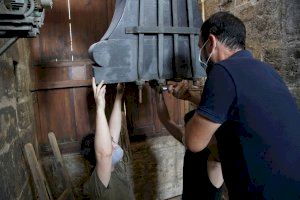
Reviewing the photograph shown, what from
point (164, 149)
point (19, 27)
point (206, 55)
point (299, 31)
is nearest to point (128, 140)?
point (164, 149)

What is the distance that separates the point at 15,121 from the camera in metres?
1.65

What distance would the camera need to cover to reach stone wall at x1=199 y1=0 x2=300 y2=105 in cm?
162

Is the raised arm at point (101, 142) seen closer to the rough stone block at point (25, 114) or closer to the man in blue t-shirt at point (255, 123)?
the man in blue t-shirt at point (255, 123)

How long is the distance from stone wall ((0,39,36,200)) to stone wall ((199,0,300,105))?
1529mm

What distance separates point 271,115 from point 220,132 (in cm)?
21

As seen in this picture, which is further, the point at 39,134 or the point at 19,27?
the point at 39,134

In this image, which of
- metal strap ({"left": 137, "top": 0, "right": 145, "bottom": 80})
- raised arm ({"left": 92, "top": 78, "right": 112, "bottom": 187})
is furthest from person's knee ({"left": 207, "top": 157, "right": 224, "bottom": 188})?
metal strap ({"left": 137, "top": 0, "right": 145, "bottom": 80})

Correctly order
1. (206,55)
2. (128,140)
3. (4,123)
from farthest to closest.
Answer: (128,140) < (4,123) < (206,55)

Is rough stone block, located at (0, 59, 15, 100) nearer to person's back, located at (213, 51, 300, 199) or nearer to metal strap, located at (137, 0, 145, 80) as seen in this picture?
metal strap, located at (137, 0, 145, 80)

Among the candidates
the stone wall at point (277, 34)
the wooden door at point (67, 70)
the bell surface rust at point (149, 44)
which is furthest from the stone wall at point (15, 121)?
the stone wall at point (277, 34)

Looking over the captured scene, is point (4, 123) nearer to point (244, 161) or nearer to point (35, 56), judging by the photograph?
point (35, 56)

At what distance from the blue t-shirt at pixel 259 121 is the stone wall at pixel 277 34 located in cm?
71

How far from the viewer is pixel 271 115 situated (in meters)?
1.00

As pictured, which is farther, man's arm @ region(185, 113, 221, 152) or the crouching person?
the crouching person
